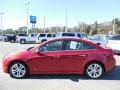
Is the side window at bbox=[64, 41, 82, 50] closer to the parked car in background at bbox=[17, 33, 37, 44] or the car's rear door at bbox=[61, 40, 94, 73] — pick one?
the car's rear door at bbox=[61, 40, 94, 73]

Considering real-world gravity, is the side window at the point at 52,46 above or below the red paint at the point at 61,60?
above

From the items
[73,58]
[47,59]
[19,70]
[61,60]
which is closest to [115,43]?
[73,58]

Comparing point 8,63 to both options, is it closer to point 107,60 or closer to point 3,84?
point 3,84

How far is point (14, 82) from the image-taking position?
9844 millimetres

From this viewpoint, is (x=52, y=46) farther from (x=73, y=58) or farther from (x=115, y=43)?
(x=115, y=43)

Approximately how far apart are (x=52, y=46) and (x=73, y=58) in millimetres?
882

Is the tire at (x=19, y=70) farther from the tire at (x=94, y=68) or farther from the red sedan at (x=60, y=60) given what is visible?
the tire at (x=94, y=68)

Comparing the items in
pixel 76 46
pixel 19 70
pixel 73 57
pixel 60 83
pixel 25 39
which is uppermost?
pixel 76 46

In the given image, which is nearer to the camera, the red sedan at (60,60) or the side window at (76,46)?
the red sedan at (60,60)

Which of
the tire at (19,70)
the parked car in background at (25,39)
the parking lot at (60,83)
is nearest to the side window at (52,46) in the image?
the tire at (19,70)

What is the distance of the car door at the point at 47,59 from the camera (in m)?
10.5

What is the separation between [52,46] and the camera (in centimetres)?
1067

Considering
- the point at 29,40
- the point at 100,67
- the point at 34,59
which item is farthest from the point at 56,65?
the point at 29,40

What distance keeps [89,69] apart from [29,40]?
40.3m
